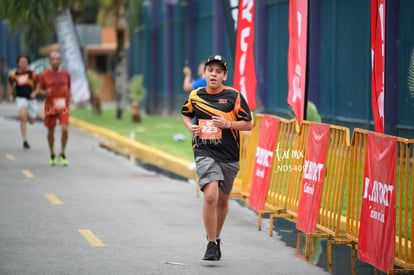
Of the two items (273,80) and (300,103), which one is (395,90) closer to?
(300,103)

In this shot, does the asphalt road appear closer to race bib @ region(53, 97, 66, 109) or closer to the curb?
the curb

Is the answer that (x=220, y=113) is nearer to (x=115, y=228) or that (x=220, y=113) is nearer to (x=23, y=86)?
→ (x=115, y=228)

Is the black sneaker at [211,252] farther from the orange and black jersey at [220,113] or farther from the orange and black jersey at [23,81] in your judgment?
the orange and black jersey at [23,81]

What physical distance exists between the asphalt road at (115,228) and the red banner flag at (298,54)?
162 cm

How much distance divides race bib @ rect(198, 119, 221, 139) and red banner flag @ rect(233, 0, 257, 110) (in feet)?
15.5

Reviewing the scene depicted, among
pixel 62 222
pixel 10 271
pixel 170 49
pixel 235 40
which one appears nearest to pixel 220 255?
pixel 10 271

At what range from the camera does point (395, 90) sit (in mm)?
15602

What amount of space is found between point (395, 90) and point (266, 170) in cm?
520

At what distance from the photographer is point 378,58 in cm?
973

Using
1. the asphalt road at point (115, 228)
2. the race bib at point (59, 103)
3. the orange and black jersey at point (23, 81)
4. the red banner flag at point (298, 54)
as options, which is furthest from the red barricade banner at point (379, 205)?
the orange and black jersey at point (23, 81)

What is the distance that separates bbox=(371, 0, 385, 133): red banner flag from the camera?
31.7 feet

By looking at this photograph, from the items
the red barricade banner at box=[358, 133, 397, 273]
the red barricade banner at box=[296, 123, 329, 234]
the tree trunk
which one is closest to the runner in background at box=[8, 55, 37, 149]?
the red barricade banner at box=[296, 123, 329, 234]

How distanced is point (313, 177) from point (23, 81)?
40.5 ft

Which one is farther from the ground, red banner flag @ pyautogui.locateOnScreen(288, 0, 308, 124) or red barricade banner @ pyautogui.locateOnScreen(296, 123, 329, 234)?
red banner flag @ pyautogui.locateOnScreen(288, 0, 308, 124)
